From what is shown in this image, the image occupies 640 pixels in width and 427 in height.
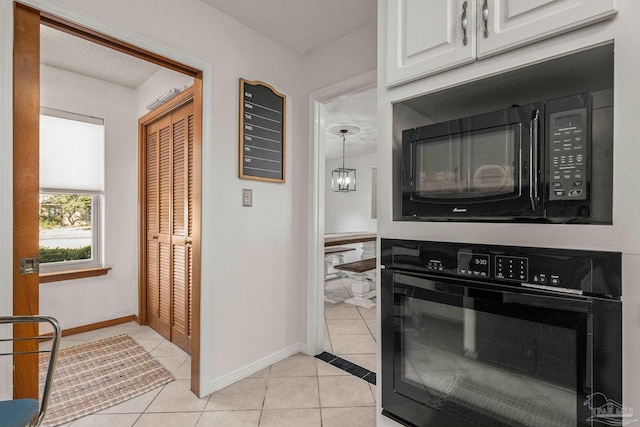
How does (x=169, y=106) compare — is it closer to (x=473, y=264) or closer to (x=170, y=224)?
(x=170, y=224)

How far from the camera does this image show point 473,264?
1021 millimetres

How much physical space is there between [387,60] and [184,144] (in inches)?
78.4

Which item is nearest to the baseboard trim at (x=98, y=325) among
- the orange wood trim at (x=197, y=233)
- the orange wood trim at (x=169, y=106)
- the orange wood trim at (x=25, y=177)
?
the orange wood trim at (x=197, y=233)

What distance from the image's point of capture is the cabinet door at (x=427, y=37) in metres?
1.05

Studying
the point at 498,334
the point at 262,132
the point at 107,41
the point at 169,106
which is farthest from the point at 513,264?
the point at 169,106

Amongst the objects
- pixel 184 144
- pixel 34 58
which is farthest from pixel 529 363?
pixel 184 144

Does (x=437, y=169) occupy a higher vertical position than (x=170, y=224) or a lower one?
higher

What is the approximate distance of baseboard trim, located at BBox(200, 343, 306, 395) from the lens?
2016 millimetres

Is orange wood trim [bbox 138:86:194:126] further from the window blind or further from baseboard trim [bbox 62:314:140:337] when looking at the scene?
baseboard trim [bbox 62:314:140:337]

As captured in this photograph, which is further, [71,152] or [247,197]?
[71,152]

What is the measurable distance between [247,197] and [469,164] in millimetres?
1544

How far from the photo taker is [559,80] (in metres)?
1.05

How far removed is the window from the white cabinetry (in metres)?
3.09

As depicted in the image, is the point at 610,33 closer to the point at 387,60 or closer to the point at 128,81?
the point at 387,60
